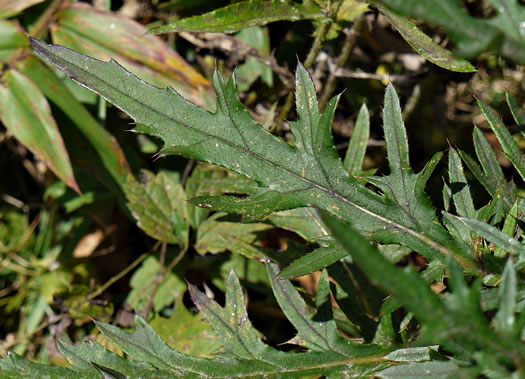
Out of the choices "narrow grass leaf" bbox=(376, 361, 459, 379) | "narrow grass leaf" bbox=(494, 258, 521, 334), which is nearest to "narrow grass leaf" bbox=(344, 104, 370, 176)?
"narrow grass leaf" bbox=(376, 361, 459, 379)

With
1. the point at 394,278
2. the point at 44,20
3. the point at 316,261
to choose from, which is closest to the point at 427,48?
the point at 316,261

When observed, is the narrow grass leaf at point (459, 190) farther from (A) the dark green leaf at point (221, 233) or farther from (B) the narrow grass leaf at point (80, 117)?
(B) the narrow grass leaf at point (80, 117)

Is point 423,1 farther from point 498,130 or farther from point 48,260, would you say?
point 48,260

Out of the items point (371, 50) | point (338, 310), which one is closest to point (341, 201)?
point (338, 310)

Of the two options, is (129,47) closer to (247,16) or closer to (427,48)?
(247,16)

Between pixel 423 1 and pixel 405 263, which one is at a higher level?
pixel 423 1

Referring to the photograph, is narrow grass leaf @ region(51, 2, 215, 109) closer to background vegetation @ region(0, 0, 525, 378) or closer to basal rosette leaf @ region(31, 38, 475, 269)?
background vegetation @ region(0, 0, 525, 378)
